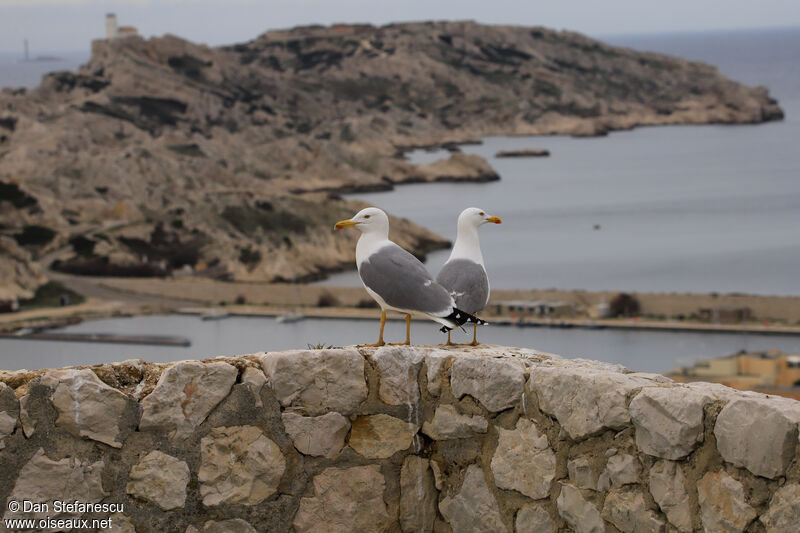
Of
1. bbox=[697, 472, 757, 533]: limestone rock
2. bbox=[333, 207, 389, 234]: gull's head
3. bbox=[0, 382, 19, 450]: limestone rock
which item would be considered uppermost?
bbox=[333, 207, 389, 234]: gull's head

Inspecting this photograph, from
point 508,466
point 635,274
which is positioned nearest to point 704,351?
point 635,274

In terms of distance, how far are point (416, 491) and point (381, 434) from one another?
0.79 ft

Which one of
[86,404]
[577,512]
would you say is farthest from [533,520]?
[86,404]

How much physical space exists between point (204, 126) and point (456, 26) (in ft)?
245

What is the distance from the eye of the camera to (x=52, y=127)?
10912 centimetres

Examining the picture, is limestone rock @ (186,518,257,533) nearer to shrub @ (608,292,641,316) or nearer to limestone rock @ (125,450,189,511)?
limestone rock @ (125,450,189,511)

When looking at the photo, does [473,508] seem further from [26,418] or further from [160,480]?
[26,418]

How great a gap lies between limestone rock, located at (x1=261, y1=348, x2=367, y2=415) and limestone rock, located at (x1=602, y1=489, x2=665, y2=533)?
97 cm

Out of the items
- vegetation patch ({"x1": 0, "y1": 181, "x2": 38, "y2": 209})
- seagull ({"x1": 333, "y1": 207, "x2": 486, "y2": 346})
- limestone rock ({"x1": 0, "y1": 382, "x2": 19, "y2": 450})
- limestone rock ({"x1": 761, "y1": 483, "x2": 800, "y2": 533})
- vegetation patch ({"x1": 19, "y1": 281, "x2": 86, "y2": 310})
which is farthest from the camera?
vegetation patch ({"x1": 0, "y1": 181, "x2": 38, "y2": 209})

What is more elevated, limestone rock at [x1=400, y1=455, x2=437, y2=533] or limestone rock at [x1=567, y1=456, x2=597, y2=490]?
limestone rock at [x1=567, y1=456, x2=597, y2=490]

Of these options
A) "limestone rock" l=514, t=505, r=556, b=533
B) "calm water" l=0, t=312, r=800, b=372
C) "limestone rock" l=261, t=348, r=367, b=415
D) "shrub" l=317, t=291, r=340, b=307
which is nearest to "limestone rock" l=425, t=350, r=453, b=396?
"limestone rock" l=261, t=348, r=367, b=415

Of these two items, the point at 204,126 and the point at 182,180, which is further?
the point at 204,126

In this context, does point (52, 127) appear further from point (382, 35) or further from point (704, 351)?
point (382, 35)

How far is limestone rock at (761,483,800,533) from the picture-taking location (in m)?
3.53
